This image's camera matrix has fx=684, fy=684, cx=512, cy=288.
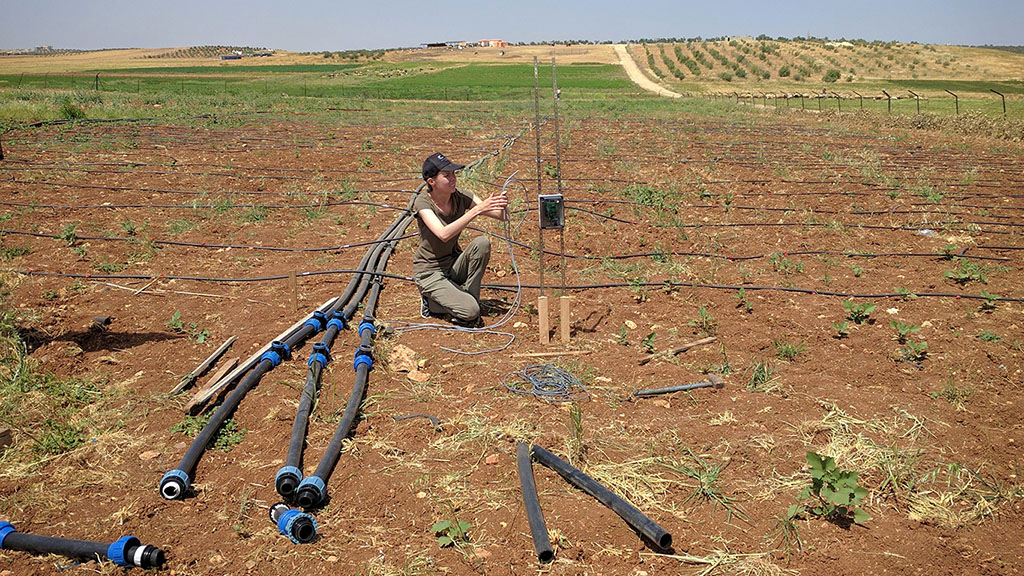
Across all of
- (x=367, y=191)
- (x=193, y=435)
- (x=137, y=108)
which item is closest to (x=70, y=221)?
(x=367, y=191)

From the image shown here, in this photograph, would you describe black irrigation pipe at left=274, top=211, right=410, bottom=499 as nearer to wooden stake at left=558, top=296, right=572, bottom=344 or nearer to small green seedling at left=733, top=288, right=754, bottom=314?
wooden stake at left=558, top=296, right=572, bottom=344

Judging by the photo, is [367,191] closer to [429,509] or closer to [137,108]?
[429,509]

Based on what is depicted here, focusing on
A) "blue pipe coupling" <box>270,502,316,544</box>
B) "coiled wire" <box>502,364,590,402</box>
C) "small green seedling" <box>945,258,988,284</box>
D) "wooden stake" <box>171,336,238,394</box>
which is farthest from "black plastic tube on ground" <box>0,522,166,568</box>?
"small green seedling" <box>945,258,988,284</box>

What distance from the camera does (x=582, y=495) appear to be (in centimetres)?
332

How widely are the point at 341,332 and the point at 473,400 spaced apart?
155 cm

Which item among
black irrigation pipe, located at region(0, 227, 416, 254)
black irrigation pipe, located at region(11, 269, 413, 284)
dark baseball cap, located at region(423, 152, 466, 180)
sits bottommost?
black irrigation pipe, located at region(11, 269, 413, 284)

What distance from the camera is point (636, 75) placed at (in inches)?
2328

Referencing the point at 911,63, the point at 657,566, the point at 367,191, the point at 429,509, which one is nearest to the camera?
the point at 657,566

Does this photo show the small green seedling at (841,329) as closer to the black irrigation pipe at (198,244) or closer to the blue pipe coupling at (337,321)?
the blue pipe coupling at (337,321)

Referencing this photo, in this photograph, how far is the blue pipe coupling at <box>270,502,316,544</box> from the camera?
2.99 meters

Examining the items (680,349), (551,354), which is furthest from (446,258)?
(680,349)

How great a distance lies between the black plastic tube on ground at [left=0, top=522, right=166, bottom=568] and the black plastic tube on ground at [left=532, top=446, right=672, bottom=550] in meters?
1.80

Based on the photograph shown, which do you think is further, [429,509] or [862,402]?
[862,402]

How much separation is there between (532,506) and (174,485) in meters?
1.72
